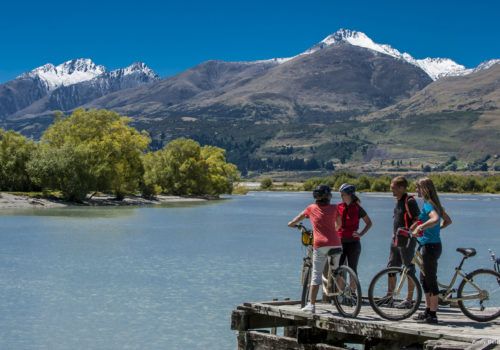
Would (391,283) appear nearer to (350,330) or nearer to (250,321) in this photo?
(350,330)

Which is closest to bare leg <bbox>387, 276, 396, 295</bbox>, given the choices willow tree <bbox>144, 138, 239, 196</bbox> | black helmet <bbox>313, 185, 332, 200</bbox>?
black helmet <bbox>313, 185, 332, 200</bbox>

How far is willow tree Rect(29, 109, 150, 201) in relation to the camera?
117188 mm

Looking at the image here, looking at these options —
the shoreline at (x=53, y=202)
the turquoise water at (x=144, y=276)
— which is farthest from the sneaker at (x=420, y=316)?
the shoreline at (x=53, y=202)

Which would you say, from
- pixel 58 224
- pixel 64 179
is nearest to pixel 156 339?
pixel 58 224

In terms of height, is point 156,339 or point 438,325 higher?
point 438,325

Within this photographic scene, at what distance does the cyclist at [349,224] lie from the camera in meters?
18.3

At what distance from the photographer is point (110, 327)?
26141 mm

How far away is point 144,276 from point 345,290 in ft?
82.6

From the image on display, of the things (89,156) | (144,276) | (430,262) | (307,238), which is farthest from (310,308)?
(89,156)

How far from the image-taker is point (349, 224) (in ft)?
60.4

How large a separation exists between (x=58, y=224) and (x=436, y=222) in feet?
236

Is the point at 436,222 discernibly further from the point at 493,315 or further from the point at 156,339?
the point at 156,339

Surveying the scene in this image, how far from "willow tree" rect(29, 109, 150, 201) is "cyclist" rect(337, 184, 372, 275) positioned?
10189cm

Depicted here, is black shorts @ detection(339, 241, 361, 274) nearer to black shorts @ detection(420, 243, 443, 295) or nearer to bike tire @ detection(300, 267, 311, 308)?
bike tire @ detection(300, 267, 311, 308)
